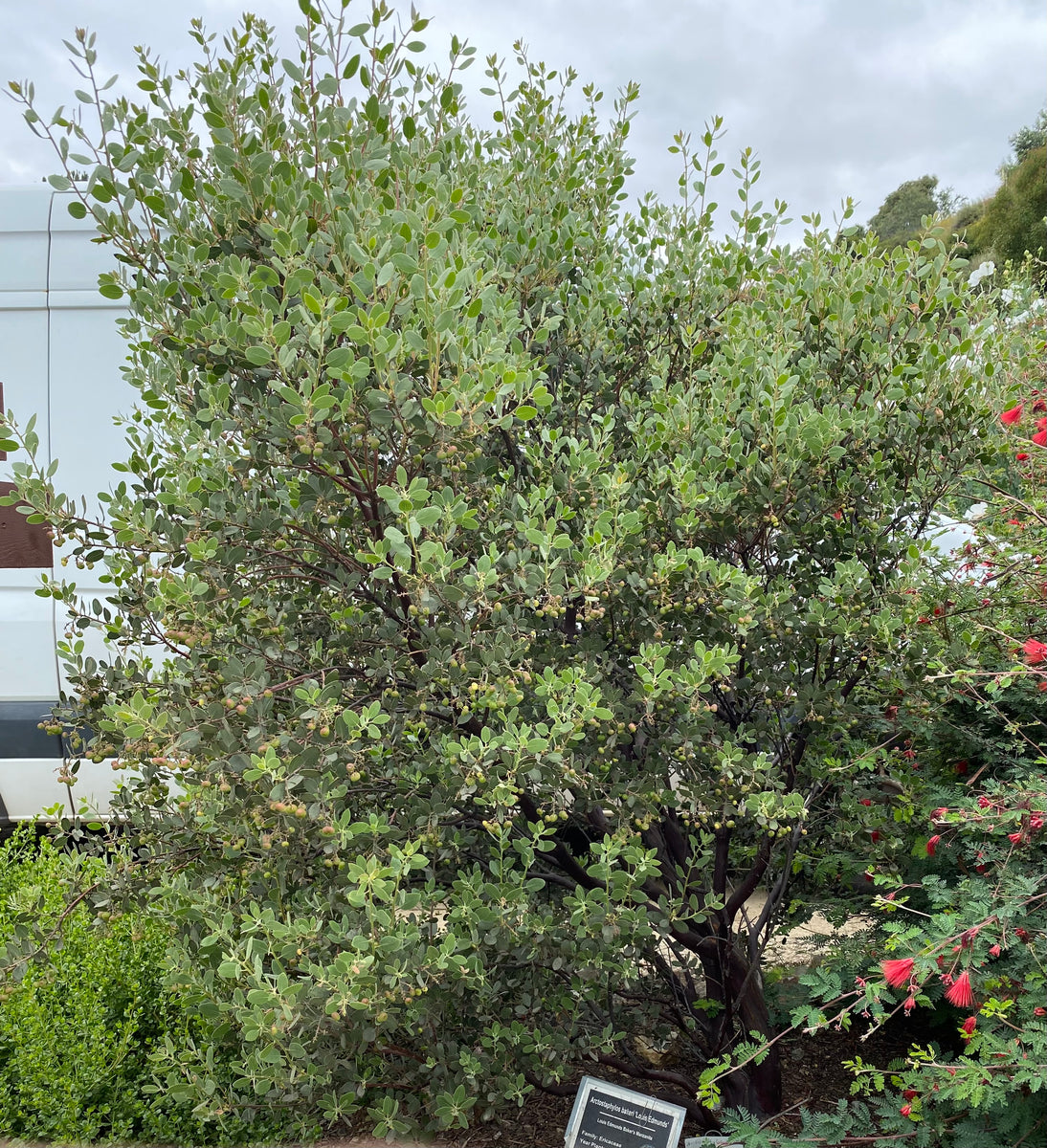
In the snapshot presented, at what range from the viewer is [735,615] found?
2.50m

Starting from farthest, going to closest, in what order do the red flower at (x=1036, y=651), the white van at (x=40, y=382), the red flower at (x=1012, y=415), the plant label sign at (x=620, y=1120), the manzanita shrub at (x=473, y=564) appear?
1. the white van at (x=40, y=382)
2. the red flower at (x=1012, y=415)
3. the plant label sign at (x=620, y=1120)
4. the red flower at (x=1036, y=651)
5. the manzanita shrub at (x=473, y=564)

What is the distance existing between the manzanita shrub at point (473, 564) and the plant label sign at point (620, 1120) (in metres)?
0.14

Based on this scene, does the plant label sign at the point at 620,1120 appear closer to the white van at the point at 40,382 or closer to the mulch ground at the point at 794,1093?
the mulch ground at the point at 794,1093

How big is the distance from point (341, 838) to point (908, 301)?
7.75 ft

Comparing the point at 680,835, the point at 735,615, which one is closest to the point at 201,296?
the point at 735,615

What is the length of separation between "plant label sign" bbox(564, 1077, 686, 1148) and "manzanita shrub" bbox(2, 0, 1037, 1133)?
0.46 ft

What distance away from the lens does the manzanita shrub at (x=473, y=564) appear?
2076 mm

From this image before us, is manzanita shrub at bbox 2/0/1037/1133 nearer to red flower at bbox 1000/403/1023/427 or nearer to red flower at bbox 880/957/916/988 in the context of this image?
red flower at bbox 1000/403/1023/427

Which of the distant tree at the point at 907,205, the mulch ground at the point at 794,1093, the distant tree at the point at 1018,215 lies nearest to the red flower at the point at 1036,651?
the mulch ground at the point at 794,1093

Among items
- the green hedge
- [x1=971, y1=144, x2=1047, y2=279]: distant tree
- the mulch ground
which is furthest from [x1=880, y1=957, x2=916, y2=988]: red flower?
[x1=971, y1=144, x2=1047, y2=279]: distant tree

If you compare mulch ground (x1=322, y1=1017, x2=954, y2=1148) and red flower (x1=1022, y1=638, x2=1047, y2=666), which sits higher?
red flower (x1=1022, y1=638, x2=1047, y2=666)

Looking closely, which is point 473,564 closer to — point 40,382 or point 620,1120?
point 620,1120

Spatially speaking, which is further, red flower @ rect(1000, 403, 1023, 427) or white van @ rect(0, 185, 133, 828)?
white van @ rect(0, 185, 133, 828)

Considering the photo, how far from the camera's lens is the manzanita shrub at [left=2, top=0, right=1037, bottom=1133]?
208 cm
